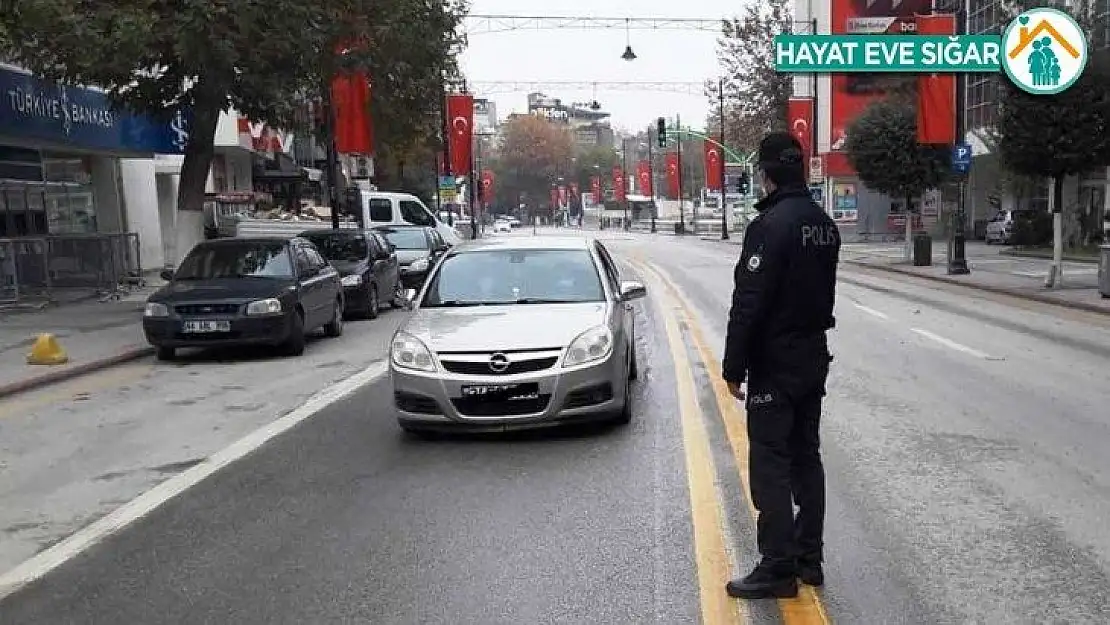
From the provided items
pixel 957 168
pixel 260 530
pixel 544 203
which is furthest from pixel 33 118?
pixel 544 203

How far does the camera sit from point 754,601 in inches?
171

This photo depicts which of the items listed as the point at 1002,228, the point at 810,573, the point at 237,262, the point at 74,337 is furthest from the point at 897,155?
the point at 810,573

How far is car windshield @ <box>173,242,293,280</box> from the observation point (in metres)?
13.3

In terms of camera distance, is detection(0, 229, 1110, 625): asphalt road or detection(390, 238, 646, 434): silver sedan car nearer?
detection(0, 229, 1110, 625): asphalt road

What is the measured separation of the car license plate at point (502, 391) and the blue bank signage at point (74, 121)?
13357mm

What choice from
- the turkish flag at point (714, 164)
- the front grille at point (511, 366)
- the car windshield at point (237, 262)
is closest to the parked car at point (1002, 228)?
the turkish flag at point (714, 164)

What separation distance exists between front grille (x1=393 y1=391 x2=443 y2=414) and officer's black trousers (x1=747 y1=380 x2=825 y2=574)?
10.8ft

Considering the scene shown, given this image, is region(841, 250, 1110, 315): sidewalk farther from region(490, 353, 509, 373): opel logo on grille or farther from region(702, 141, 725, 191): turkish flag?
region(702, 141, 725, 191): turkish flag

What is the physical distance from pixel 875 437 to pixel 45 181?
2106 centimetres

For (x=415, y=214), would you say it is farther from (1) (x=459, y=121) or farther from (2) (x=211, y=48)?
(2) (x=211, y=48)

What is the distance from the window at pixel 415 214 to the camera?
1128 inches

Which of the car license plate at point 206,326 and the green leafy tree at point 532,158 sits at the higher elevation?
the green leafy tree at point 532,158

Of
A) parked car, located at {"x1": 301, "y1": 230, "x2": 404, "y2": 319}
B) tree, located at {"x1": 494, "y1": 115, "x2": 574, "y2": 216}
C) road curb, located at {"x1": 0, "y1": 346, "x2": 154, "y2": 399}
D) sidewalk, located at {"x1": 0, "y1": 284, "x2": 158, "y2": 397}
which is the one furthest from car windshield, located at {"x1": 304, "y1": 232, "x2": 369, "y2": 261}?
tree, located at {"x1": 494, "y1": 115, "x2": 574, "y2": 216}

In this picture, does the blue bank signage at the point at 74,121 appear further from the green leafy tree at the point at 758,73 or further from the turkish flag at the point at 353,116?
the green leafy tree at the point at 758,73
